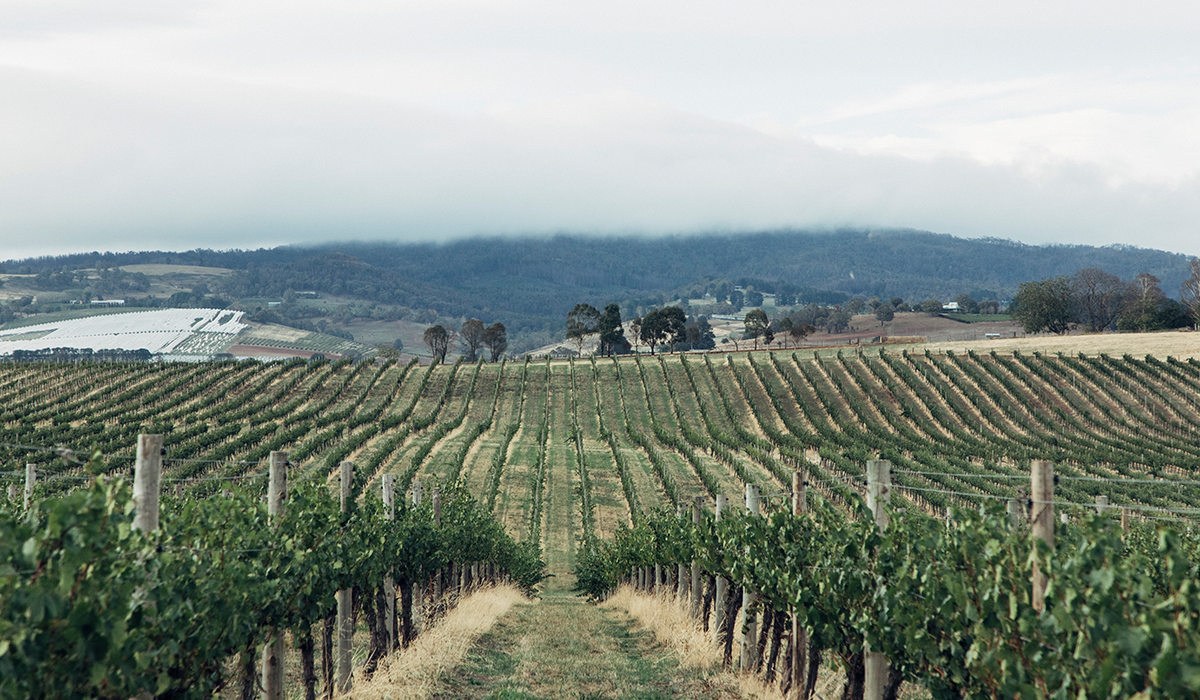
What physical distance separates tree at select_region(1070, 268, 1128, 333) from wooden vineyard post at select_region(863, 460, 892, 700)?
118 metres

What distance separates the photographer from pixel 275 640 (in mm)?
9094

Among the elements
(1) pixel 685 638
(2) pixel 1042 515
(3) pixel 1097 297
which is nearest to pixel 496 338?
(3) pixel 1097 297

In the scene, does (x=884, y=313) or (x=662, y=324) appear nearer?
(x=662, y=324)

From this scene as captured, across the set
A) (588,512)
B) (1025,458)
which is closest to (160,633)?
(588,512)

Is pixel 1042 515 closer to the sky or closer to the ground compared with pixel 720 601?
closer to the sky

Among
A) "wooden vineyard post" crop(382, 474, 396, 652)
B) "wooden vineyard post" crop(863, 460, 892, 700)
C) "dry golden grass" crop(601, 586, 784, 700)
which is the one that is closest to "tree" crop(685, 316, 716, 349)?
"dry golden grass" crop(601, 586, 784, 700)

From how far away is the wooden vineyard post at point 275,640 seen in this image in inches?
360

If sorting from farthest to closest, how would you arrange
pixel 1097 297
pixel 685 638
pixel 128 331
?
pixel 128 331 < pixel 1097 297 < pixel 685 638

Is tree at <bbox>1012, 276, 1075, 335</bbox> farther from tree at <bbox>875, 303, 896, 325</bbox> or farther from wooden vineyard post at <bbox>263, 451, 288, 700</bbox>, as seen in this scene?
wooden vineyard post at <bbox>263, 451, 288, 700</bbox>

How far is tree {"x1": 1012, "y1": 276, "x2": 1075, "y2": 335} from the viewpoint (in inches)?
4102

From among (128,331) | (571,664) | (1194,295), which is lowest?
(128,331)

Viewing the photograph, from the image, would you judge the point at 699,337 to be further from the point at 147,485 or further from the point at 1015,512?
the point at 147,485

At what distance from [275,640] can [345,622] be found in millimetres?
2479

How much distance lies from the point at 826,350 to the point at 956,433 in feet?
81.3
